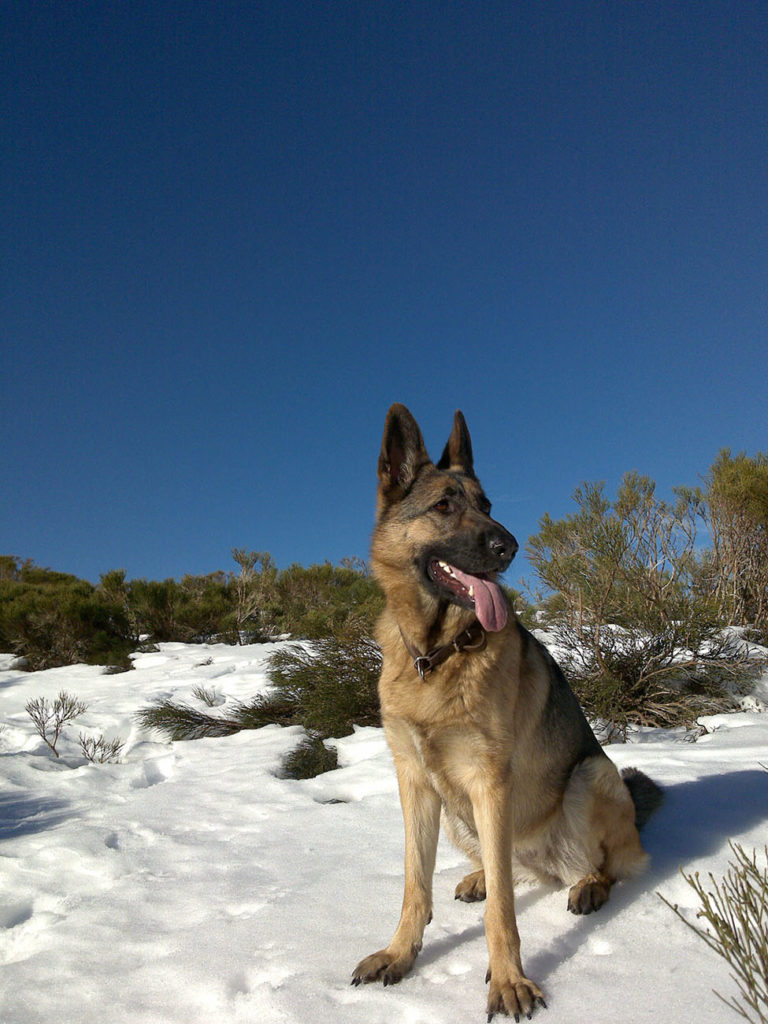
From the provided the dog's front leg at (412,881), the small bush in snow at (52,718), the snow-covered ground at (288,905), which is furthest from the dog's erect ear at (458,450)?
the small bush in snow at (52,718)

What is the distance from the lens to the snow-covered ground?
2.13 metres

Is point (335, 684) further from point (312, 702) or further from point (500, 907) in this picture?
point (500, 907)

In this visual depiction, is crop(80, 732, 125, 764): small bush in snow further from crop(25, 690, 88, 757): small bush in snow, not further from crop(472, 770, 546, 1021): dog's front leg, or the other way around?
crop(472, 770, 546, 1021): dog's front leg

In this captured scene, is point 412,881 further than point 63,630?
No

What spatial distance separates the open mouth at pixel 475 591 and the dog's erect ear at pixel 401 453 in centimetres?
45

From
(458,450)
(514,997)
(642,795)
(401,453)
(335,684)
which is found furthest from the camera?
(335,684)

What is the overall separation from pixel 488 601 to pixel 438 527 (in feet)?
1.32

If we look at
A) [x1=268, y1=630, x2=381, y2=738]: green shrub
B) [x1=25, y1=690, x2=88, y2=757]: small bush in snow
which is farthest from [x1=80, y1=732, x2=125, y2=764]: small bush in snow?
[x1=268, y1=630, x2=381, y2=738]: green shrub

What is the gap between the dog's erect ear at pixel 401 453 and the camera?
2.98 metres

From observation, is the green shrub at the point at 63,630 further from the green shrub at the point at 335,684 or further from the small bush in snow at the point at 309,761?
the small bush in snow at the point at 309,761

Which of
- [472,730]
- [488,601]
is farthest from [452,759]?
[488,601]

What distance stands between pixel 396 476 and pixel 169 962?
2164 millimetres

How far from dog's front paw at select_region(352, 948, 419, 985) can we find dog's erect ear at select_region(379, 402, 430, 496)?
6.05 feet

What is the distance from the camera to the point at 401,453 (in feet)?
9.93
